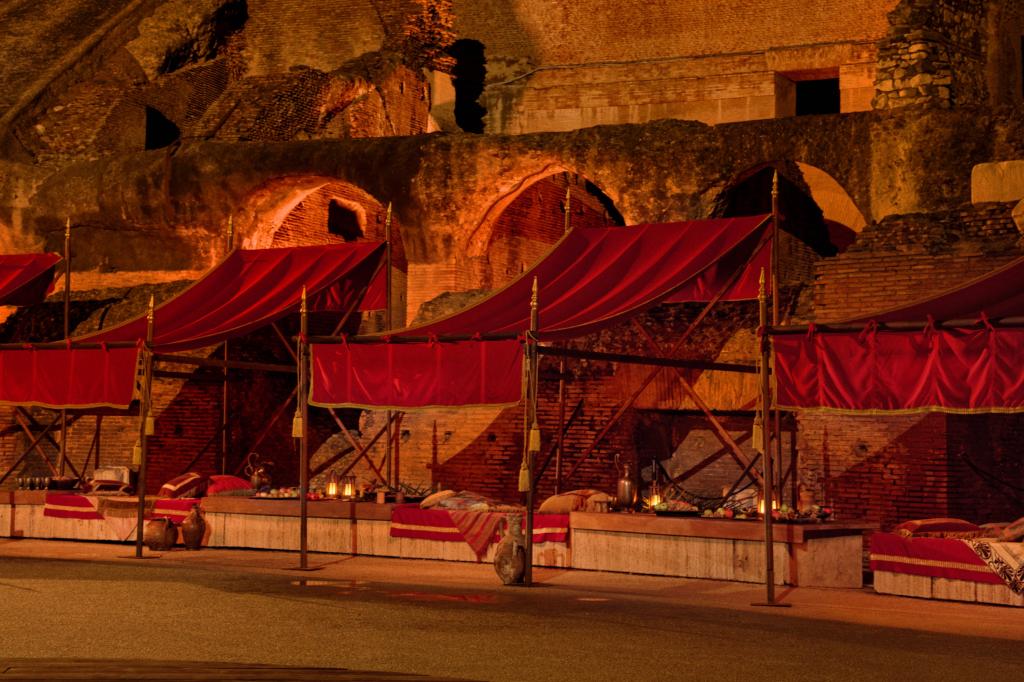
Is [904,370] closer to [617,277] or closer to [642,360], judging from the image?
[642,360]

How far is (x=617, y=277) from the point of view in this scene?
1148 centimetres

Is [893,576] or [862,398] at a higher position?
[862,398]

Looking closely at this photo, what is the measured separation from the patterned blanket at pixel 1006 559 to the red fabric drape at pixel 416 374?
11.0 ft

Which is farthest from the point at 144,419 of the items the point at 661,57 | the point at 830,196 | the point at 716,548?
the point at 661,57

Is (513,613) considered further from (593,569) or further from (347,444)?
(347,444)

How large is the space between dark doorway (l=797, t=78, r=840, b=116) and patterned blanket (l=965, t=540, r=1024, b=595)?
13.2 metres

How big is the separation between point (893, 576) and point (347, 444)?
7489 millimetres

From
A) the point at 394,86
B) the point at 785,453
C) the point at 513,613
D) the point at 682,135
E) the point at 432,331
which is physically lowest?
the point at 513,613

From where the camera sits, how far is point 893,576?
9781 mm

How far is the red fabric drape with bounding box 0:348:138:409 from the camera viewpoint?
519 inches

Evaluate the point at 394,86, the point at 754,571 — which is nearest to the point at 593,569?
the point at 754,571

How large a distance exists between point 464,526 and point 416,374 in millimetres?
1196

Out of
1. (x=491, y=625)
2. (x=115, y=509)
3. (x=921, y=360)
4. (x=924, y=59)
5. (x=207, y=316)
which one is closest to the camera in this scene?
(x=491, y=625)

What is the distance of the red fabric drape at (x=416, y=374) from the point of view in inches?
437
